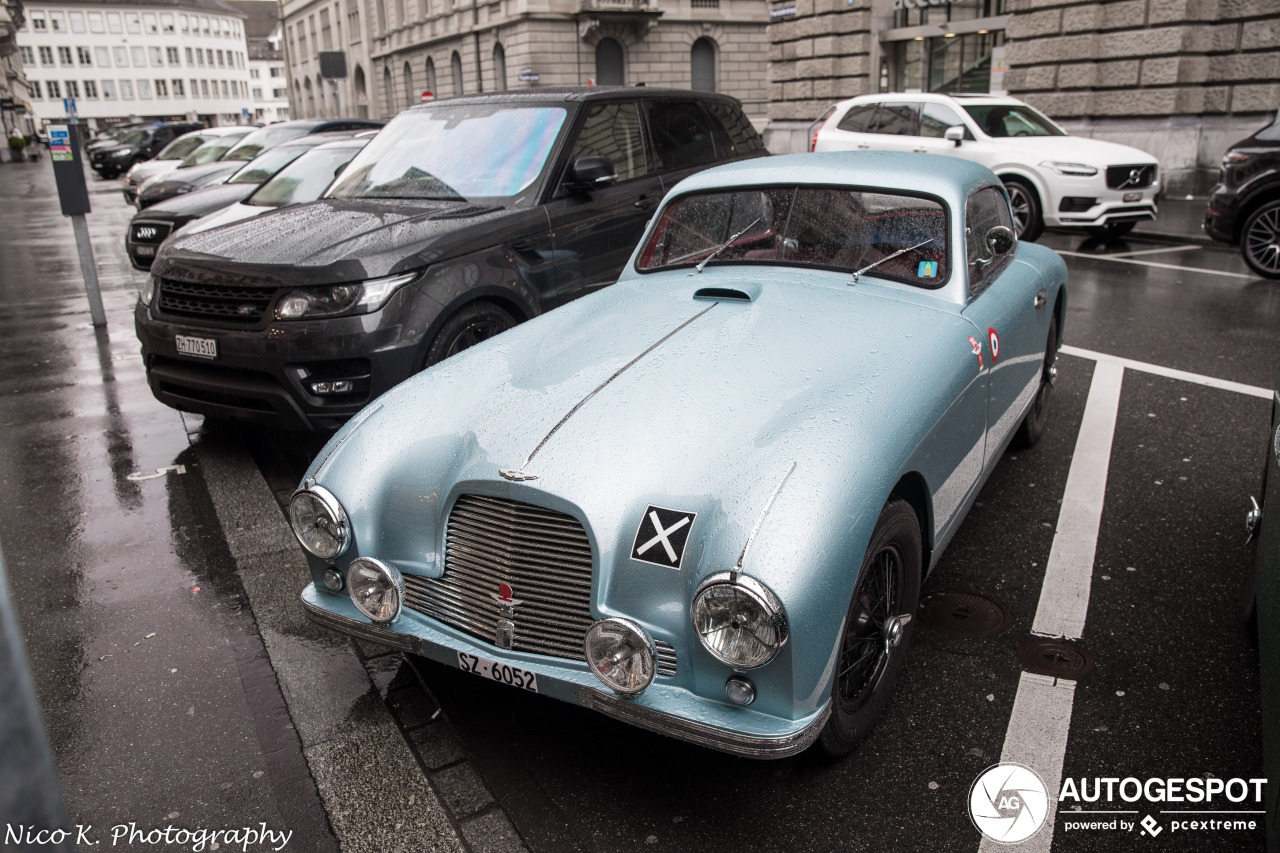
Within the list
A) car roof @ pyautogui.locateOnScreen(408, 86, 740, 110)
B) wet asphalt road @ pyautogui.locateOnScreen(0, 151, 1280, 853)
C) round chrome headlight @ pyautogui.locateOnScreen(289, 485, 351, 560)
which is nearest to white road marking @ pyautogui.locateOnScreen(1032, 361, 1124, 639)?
wet asphalt road @ pyautogui.locateOnScreen(0, 151, 1280, 853)

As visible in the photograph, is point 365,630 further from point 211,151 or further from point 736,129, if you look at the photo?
point 211,151

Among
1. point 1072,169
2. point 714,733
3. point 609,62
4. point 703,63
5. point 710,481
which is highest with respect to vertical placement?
point 609,62

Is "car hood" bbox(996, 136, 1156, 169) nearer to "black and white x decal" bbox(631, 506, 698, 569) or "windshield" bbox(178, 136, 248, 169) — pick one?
"black and white x decal" bbox(631, 506, 698, 569)

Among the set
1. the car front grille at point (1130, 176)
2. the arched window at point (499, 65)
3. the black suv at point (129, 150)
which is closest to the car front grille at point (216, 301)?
the car front grille at point (1130, 176)

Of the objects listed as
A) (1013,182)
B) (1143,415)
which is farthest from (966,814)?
(1013,182)

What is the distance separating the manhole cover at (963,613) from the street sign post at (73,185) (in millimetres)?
8158

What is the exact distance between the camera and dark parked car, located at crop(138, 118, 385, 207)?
13656 millimetres

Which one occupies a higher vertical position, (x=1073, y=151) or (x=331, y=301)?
(x=1073, y=151)

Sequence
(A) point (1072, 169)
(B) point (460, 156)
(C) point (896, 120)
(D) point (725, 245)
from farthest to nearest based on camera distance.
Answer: (C) point (896, 120) → (A) point (1072, 169) → (B) point (460, 156) → (D) point (725, 245)

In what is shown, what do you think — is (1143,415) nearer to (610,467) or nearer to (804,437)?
(804,437)

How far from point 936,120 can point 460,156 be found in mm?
9043

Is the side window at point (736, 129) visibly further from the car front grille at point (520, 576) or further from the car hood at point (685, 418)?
the car front grille at point (520, 576)

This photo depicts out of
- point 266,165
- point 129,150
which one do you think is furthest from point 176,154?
point 129,150

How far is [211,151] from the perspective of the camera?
1681cm
